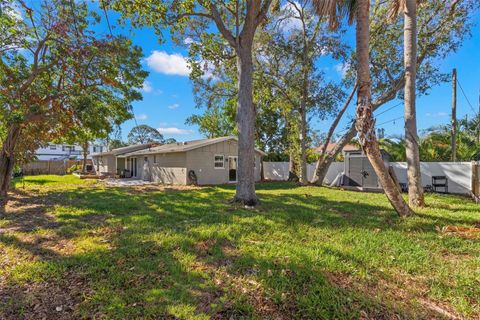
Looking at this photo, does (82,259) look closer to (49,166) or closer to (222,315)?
(222,315)

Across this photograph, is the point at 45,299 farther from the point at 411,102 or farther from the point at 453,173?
the point at 453,173

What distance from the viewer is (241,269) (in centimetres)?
369

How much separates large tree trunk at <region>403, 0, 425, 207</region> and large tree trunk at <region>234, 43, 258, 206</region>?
488cm

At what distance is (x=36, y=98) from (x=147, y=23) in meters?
5.80

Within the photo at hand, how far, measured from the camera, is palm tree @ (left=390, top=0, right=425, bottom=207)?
7855 millimetres

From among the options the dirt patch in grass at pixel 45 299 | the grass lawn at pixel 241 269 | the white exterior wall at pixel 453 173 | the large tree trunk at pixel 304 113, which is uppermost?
the large tree trunk at pixel 304 113

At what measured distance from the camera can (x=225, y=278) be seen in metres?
3.46

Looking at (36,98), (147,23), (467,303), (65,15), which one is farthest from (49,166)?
(467,303)

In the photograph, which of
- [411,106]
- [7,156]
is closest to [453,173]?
[411,106]

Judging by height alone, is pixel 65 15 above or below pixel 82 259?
above

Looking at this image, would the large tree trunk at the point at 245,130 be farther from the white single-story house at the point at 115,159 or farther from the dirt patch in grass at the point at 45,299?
the white single-story house at the point at 115,159

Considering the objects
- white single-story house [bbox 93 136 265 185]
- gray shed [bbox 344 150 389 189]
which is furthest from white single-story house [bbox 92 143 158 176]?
gray shed [bbox 344 150 389 189]

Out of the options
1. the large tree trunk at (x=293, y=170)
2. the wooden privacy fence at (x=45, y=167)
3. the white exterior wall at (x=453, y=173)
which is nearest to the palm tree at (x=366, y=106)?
the white exterior wall at (x=453, y=173)

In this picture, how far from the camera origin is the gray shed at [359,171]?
1428 cm
